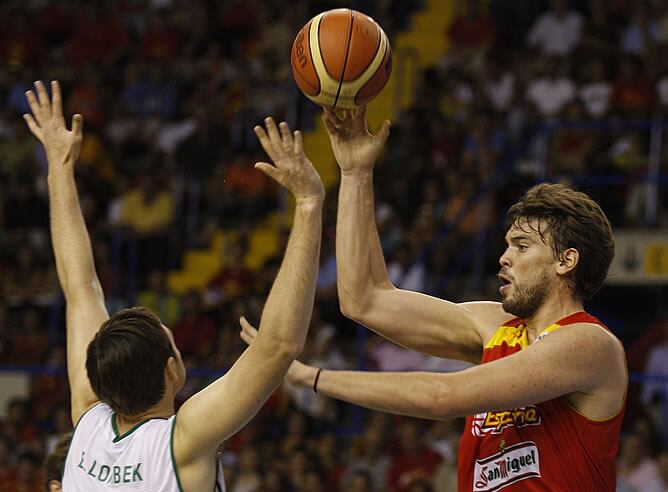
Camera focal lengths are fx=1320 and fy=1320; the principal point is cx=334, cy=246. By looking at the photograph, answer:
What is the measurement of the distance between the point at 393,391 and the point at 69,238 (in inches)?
60.5

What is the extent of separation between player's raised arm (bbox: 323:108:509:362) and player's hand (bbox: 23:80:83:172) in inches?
38.4

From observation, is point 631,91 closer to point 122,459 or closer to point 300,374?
point 300,374

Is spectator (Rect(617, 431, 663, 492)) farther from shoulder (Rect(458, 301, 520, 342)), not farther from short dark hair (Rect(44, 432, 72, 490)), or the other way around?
short dark hair (Rect(44, 432, 72, 490))

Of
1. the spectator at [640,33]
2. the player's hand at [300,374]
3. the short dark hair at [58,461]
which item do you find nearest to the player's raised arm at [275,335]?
the player's hand at [300,374]

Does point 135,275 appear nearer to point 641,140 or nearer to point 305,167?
point 641,140

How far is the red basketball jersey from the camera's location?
4426 mm

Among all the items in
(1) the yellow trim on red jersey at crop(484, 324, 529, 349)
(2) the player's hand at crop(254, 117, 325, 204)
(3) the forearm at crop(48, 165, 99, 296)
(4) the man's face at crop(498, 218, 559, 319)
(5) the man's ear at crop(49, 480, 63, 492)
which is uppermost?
(2) the player's hand at crop(254, 117, 325, 204)

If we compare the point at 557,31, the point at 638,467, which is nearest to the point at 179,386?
the point at 638,467

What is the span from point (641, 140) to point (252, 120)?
4640mm

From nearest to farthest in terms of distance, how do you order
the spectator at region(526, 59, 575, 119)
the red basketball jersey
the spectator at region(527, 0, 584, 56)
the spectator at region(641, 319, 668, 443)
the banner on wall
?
the red basketball jersey < the spectator at region(641, 319, 668, 443) < the banner on wall < the spectator at region(526, 59, 575, 119) < the spectator at region(527, 0, 584, 56)

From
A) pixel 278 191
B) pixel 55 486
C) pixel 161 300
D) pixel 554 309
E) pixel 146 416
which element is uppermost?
pixel 278 191

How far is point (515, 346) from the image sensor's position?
4672mm

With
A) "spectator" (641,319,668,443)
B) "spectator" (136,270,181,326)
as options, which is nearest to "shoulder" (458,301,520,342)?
"spectator" (641,319,668,443)

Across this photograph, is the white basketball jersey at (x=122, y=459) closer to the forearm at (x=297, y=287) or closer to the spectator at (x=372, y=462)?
the forearm at (x=297, y=287)
